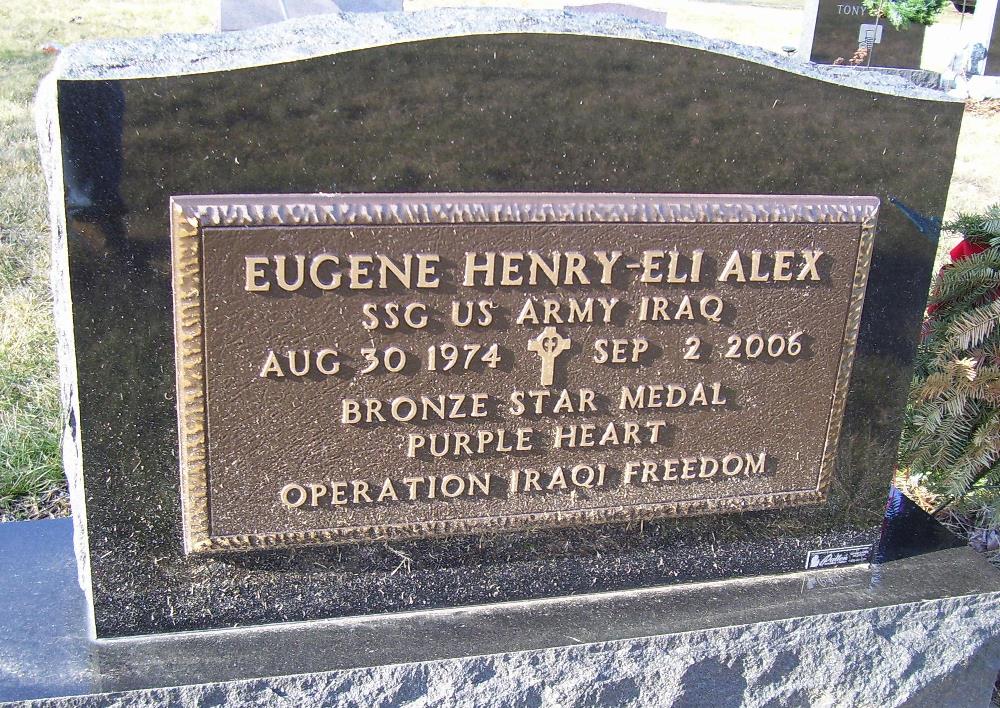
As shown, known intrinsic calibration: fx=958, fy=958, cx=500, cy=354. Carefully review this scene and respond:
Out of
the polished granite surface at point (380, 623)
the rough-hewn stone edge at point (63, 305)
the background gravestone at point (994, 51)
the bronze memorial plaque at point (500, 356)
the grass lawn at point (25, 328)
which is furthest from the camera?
the background gravestone at point (994, 51)

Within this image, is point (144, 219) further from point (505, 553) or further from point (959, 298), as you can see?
point (959, 298)

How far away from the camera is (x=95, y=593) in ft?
6.67

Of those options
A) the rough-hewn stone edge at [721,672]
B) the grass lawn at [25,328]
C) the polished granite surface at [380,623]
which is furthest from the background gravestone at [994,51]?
the rough-hewn stone edge at [721,672]

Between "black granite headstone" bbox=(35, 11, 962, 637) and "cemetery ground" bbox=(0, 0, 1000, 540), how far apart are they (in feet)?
4.48

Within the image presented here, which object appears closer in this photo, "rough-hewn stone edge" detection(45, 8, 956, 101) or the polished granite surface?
"rough-hewn stone edge" detection(45, 8, 956, 101)

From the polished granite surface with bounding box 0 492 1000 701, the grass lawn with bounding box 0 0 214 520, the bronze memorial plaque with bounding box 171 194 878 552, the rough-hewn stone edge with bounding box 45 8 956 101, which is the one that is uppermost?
the rough-hewn stone edge with bounding box 45 8 956 101

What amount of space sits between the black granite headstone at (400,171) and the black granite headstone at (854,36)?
37.3 feet

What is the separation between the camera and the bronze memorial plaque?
1.88 meters

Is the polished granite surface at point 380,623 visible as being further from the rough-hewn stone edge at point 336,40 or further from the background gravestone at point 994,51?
the background gravestone at point 994,51

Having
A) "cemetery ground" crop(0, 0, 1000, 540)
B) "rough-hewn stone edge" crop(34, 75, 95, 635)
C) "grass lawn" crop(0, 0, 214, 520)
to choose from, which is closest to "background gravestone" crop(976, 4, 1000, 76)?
"cemetery ground" crop(0, 0, 1000, 540)

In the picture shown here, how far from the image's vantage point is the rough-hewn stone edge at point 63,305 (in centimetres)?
177

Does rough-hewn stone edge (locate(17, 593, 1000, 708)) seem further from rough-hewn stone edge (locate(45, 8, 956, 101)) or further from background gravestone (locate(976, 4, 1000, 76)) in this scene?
background gravestone (locate(976, 4, 1000, 76))

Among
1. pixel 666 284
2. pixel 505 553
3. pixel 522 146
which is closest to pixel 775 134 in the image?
pixel 666 284

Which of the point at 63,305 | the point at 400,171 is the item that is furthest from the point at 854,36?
the point at 63,305
